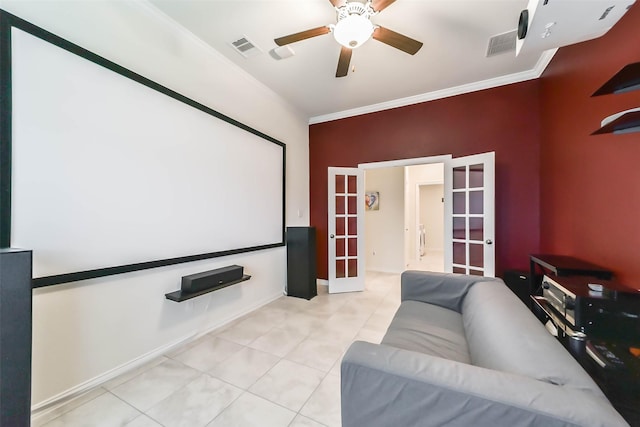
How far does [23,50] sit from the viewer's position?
145 cm

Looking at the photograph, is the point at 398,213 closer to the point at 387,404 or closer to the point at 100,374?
the point at 387,404

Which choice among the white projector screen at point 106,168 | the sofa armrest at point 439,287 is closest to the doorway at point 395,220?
the sofa armrest at point 439,287

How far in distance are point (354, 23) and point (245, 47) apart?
1.43 m

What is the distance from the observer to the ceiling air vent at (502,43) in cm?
240

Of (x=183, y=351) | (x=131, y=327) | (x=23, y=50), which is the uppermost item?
(x=23, y=50)

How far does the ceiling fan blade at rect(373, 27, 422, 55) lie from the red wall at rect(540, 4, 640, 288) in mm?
1264

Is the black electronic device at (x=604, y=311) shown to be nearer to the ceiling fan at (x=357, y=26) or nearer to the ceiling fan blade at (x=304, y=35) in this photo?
the ceiling fan at (x=357, y=26)

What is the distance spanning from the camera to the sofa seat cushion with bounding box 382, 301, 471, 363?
143 centimetres

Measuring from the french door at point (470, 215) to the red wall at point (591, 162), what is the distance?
58 cm

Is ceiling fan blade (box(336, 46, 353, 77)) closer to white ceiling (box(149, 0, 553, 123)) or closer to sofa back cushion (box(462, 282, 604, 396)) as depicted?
white ceiling (box(149, 0, 553, 123))

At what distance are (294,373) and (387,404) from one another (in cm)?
123

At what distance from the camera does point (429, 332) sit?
1.63 meters

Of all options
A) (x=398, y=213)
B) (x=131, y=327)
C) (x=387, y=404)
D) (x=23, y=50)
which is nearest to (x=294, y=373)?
(x=387, y=404)

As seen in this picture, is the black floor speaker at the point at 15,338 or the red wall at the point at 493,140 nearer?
the black floor speaker at the point at 15,338
